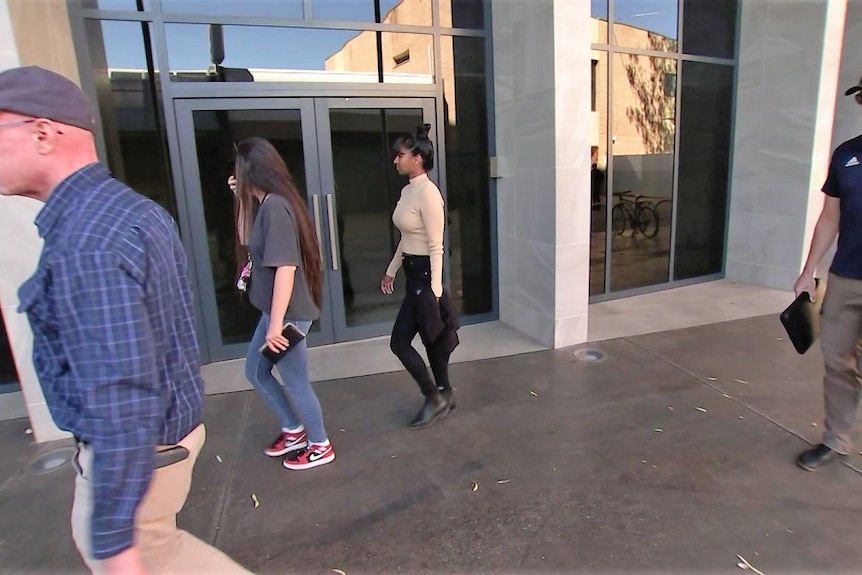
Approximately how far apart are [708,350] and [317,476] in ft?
11.6

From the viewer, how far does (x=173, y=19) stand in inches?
167

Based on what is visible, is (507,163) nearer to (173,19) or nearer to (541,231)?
(541,231)

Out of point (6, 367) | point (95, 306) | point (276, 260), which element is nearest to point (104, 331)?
point (95, 306)

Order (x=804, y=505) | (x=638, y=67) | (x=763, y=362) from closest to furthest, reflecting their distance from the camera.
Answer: (x=804, y=505) → (x=763, y=362) → (x=638, y=67)

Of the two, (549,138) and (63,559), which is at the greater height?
(549,138)

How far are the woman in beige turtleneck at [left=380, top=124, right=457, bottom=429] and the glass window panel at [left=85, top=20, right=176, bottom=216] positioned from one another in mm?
2391

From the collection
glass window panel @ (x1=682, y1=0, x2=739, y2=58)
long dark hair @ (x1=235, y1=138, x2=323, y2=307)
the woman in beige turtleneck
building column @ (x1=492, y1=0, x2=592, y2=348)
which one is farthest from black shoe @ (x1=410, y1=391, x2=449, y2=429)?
glass window panel @ (x1=682, y1=0, x2=739, y2=58)

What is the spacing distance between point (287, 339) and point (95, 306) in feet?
5.23

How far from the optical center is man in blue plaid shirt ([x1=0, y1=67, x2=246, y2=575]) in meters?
1.12

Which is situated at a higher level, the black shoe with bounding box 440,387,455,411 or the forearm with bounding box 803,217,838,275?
the forearm with bounding box 803,217,838,275

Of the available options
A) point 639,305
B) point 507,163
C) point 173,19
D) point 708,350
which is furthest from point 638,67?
point 173,19

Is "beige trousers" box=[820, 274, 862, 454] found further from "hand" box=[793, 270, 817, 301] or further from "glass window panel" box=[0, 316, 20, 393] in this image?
"glass window panel" box=[0, 316, 20, 393]

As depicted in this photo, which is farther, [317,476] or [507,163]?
[507,163]

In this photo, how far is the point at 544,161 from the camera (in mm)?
4664
